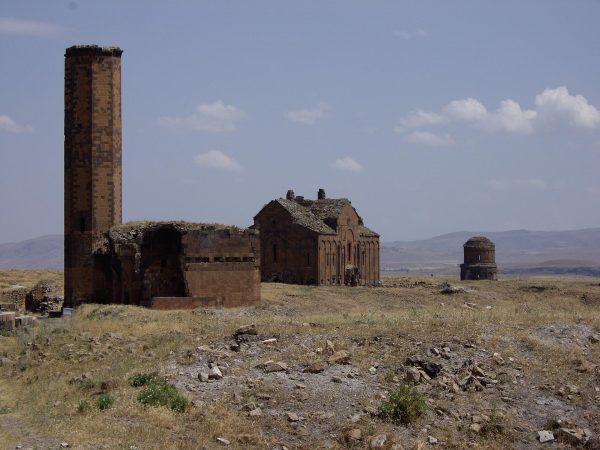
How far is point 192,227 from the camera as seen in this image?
31.4 metres

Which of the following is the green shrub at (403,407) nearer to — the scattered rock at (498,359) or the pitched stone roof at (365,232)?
the scattered rock at (498,359)

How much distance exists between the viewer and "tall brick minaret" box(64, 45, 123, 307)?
3397 centimetres

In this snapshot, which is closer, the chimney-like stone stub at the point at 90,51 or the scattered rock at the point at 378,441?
the scattered rock at the point at 378,441

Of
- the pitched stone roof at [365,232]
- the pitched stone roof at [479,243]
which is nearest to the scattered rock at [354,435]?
the pitched stone roof at [365,232]

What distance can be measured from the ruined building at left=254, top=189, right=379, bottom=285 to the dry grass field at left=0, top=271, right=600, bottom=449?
27.3 meters

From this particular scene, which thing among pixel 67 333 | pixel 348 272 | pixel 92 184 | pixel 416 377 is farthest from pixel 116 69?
pixel 348 272

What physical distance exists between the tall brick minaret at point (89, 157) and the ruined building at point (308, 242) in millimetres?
19774

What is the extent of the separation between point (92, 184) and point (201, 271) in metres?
6.06

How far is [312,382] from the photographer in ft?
57.2

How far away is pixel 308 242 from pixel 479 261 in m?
22.7

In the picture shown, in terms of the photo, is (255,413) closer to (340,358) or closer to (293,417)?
(293,417)

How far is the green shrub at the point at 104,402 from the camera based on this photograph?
15711mm

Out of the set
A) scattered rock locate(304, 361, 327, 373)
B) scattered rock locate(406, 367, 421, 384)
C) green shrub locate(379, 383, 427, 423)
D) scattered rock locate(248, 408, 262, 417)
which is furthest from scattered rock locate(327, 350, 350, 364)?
scattered rock locate(248, 408, 262, 417)

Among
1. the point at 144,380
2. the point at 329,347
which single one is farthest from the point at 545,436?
the point at 144,380
